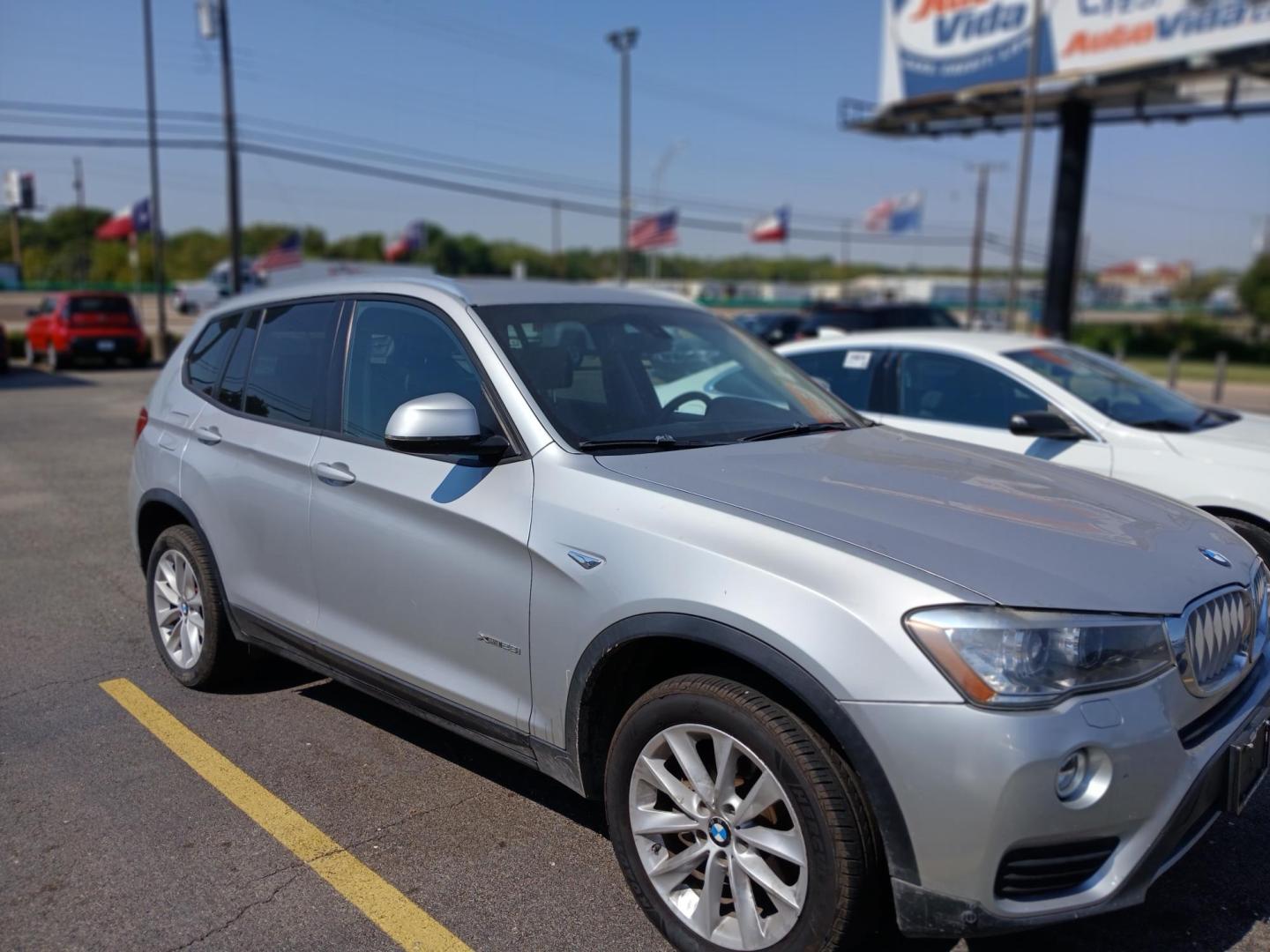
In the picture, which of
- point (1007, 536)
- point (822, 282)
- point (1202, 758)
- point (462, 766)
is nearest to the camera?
point (1202, 758)

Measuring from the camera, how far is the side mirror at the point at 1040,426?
5492 millimetres

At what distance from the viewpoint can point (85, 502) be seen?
8.73m

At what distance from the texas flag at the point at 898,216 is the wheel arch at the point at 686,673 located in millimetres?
48640

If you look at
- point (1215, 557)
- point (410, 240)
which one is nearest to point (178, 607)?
point (1215, 557)

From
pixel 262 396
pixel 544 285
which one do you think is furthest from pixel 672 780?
pixel 262 396

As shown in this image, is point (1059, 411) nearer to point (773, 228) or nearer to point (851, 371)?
point (851, 371)

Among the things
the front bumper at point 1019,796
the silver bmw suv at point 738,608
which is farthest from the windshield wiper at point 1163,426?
the front bumper at point 1019,796

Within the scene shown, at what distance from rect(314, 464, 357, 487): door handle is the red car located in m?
22.1

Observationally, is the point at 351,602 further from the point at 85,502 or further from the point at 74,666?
the point at 85,502

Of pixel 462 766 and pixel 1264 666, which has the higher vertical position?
pixel 1264 666

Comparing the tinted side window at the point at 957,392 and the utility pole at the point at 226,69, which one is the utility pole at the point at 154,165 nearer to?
the utility pole at the point at 226,69

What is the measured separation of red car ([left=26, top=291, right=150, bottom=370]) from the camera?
2289 centimetres

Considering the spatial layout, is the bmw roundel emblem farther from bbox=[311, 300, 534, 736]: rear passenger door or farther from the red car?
the red car

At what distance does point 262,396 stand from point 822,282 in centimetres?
12645
